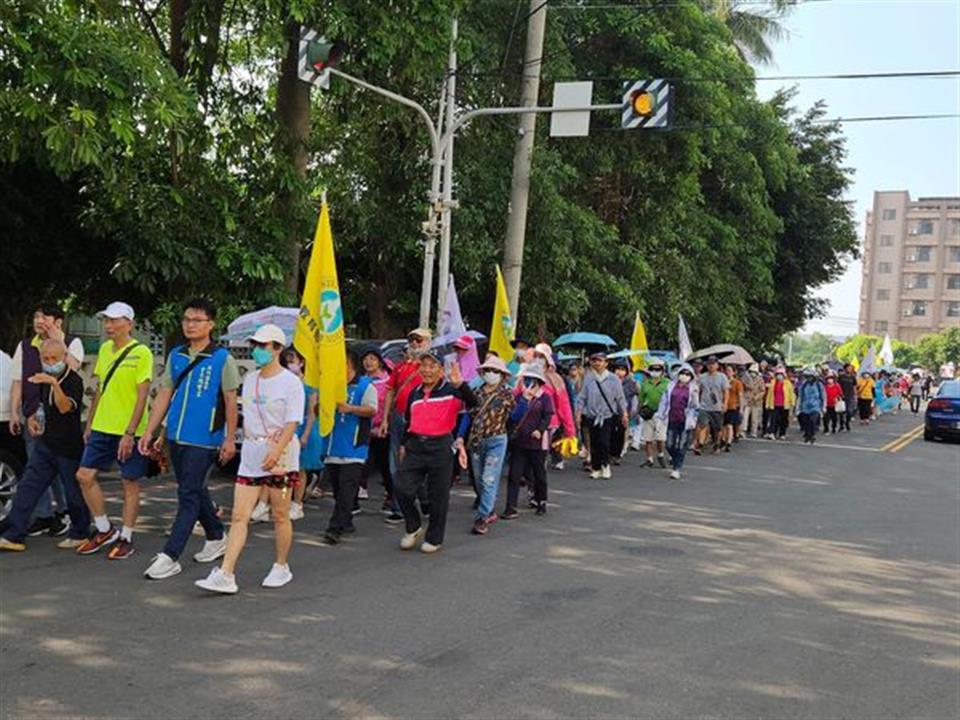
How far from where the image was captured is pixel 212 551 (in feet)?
22.5

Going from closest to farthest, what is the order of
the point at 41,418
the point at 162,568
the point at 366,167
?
the point at 162,568
the point at 41,418
the point at 366,167

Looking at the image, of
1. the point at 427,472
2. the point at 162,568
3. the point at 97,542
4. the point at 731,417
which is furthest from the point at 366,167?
the point at 162,568

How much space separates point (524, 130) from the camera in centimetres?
1603

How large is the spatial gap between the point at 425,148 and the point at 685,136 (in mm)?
8297

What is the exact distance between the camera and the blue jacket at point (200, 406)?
6371 mm

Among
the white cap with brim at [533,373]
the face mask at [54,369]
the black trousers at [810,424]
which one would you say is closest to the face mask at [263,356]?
the face mask at [54,369]

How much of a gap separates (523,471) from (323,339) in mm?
2658

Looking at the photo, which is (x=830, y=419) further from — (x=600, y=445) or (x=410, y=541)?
(x=410, y=541)

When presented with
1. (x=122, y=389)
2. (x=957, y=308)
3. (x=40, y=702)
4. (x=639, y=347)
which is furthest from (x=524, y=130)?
(x=957, y=308)

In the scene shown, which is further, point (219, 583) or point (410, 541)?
point (410, 541)

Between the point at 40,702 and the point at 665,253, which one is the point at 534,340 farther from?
the point at 40,702

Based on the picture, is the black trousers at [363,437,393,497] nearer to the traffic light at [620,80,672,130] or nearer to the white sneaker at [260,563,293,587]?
the white sneaker at [260,563,293,587]

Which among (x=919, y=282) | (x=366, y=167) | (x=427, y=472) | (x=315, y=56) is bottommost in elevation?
(x=427, y=472)

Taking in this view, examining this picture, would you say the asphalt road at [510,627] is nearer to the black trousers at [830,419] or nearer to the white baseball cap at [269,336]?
the white baseball cap at [269,336]
